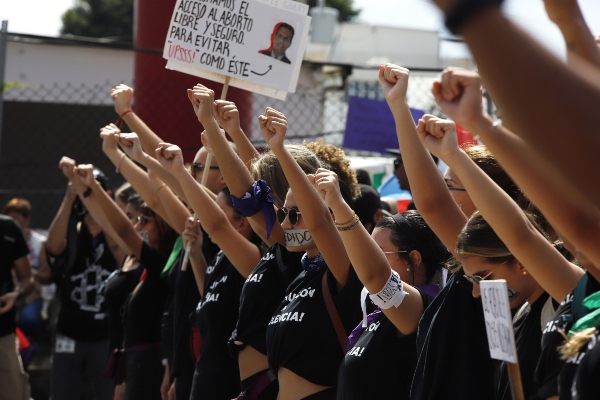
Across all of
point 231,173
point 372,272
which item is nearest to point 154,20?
point 231,173

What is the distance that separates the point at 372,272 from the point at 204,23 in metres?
2.42

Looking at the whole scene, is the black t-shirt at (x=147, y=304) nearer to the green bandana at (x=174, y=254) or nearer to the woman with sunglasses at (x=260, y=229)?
the green bandana at (x=174, y=254)

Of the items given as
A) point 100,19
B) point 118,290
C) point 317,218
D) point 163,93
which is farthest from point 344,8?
point 317,218

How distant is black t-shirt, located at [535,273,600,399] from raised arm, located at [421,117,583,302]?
9cm

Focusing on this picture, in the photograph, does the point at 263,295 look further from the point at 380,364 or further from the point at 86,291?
the point at 86,291

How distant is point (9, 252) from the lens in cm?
646

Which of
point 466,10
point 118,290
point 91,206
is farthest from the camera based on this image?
point 91,206

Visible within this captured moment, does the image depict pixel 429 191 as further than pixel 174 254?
No

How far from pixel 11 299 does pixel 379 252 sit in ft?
13.7

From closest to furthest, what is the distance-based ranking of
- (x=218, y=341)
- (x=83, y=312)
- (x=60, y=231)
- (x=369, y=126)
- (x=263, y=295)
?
(x=263, y=295)
(x=218, y=341)
(x=83, y=312)
(x=60, y=231)
(x=369, y=126)

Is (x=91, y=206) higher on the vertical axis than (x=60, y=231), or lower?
higher

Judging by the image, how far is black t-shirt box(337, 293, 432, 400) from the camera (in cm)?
301

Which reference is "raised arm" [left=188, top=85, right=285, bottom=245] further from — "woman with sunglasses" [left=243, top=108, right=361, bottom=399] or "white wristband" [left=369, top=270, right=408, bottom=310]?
"white wristband" [left=369, top=270, right=408, bottom=310]

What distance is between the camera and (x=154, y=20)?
7.54m
